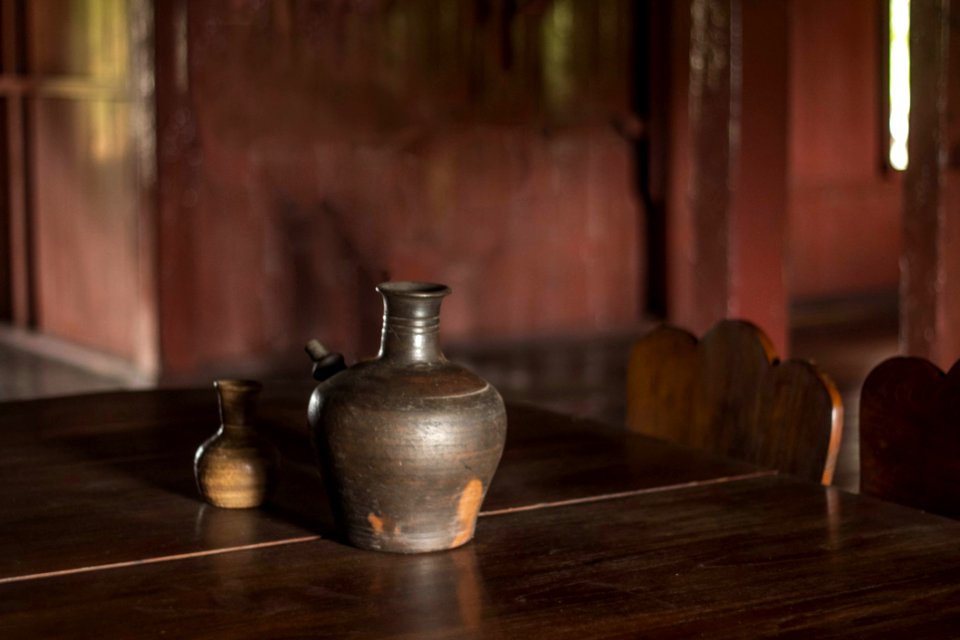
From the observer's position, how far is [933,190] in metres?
3.97

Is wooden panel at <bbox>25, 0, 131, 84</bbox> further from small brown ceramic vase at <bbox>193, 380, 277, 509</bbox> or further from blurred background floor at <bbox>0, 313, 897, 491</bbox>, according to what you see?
small brown ceramic vase at <bbox>193, 380, 277, 509</bbox>

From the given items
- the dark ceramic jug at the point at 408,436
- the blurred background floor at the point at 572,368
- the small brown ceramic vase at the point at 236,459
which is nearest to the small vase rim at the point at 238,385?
the small brown ceramic vase at the point at 236,459

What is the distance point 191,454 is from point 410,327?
25.8 inches

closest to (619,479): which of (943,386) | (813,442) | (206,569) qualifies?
(813,442)

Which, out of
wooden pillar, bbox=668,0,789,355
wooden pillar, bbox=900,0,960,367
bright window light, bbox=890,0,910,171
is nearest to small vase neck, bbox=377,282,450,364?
wooden pillar, bbox=900,0,960,367

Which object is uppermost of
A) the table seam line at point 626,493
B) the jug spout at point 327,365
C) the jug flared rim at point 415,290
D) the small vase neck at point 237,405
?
the jug flared rim at point 415,290

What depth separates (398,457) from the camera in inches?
59.0

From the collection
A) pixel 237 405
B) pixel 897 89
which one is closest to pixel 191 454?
pixel 237 405

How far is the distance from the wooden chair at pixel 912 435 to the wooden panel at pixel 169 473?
0.18m

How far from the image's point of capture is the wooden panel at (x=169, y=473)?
1.62 m

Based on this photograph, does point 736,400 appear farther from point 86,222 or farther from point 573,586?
point 86,222

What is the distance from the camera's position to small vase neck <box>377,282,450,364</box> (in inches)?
60.2

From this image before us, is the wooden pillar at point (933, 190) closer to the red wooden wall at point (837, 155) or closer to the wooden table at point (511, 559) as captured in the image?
the wooden table at point (511, 559)

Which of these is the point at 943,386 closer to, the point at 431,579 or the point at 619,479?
the point at 619,479
